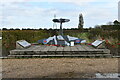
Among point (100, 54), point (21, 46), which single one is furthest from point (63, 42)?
point (100, 54)

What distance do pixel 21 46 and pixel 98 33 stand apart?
1070 centimetres

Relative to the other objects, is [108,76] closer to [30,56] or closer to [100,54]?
[100,54]

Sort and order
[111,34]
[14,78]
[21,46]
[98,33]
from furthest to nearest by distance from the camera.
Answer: [98,33] → [111,34] → [21,46] → [14,78]

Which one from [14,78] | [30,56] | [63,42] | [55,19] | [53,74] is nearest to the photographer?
[14,78]

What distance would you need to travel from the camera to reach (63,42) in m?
12.3

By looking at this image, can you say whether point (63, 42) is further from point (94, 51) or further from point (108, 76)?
point (108, 76)

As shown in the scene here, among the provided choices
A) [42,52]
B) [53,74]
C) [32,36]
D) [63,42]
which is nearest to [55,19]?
[63,42]

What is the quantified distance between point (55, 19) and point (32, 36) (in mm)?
3825

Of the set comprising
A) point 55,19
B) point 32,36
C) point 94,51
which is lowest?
point 94,51

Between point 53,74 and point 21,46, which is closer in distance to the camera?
point 53,74

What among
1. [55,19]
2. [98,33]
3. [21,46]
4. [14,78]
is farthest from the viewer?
[98,33]

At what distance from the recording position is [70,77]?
461cm

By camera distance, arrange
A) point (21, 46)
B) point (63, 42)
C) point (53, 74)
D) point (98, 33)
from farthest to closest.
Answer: point (98, 33)
point (63, 42)
point (21, 46)
point (53, 74)

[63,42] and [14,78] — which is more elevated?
[63,42]
